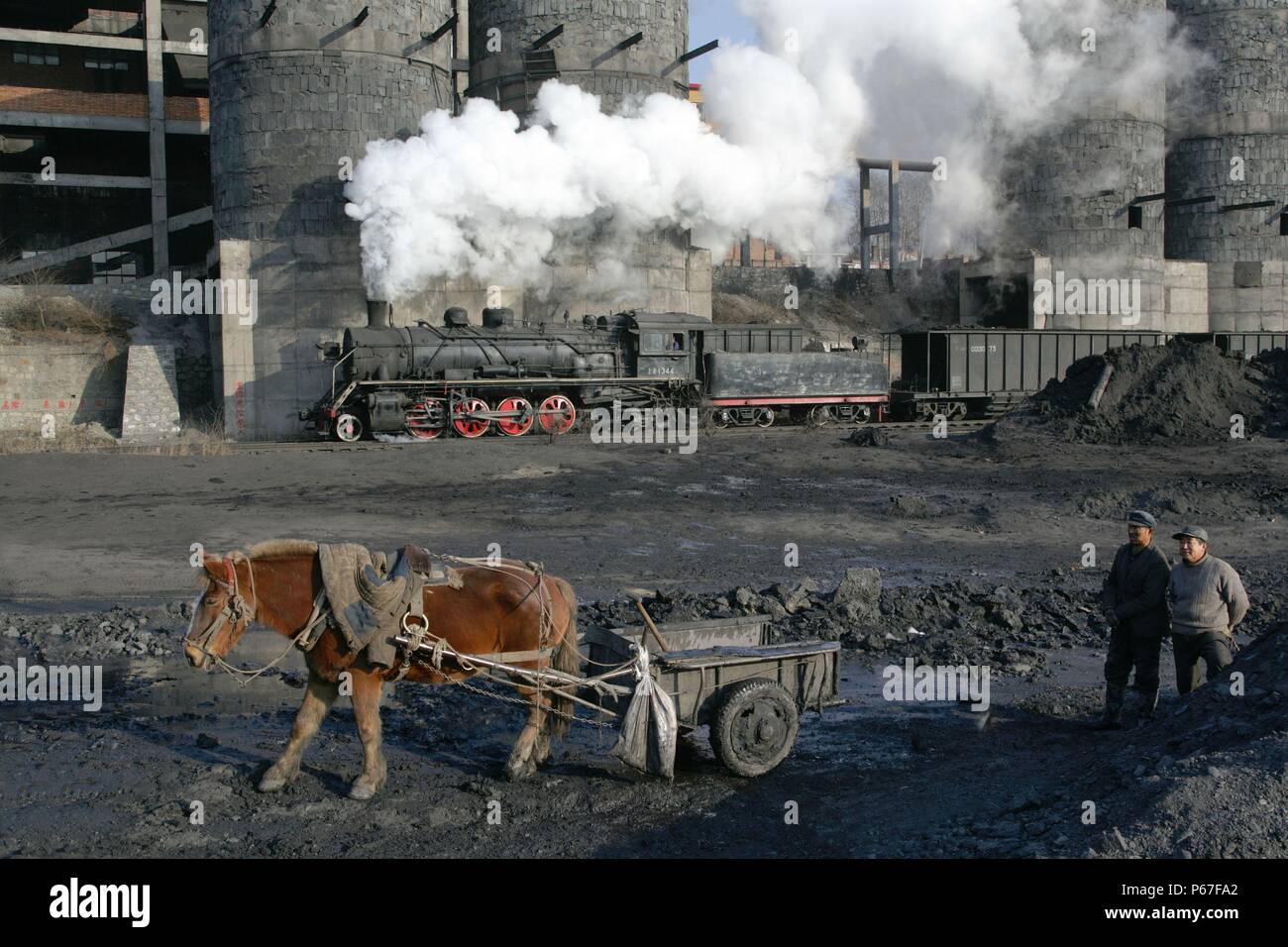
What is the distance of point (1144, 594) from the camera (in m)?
8.16

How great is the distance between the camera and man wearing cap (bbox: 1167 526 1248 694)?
793 cm

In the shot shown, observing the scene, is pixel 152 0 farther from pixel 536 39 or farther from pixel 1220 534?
pixel 1220 534

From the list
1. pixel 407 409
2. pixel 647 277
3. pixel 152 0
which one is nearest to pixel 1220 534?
pixel 407 409

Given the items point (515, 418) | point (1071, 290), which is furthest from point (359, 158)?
point (1071, 290)

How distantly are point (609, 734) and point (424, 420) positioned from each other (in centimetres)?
2090

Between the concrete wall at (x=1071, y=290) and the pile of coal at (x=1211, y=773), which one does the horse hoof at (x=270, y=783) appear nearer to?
the pile of coal at (x=1211, y=773)

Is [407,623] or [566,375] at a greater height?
[566,375]

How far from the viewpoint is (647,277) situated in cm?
3709

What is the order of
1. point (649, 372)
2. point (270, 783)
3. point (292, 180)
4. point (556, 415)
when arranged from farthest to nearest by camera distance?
point (292, 180) → point (649, 372) → point (556, 415) → point (270, 783)
